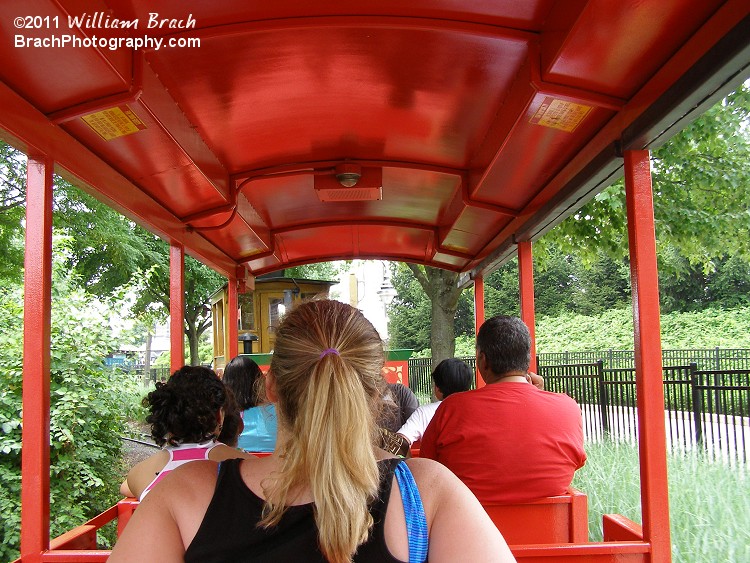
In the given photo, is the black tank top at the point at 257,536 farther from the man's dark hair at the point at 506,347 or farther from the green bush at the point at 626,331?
the green bush at the point at 626,331

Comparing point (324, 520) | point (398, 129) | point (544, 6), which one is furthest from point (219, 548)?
point (398, 129)

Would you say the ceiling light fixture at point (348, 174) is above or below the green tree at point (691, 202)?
below

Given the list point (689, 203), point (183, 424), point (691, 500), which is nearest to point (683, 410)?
point (689, 203)

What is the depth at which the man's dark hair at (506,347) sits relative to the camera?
9.60ft

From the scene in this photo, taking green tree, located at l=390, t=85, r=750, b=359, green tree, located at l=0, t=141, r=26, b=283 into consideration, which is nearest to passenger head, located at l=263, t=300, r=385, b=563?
green tree, located at l=390, t=85, r=750, b=359

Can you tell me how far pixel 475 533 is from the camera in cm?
123

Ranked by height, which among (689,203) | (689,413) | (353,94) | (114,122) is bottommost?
(689,413)

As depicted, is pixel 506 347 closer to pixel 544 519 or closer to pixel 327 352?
pixel 544 519

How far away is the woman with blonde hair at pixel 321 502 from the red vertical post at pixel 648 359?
1541mm

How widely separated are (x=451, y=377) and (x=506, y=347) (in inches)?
47.0

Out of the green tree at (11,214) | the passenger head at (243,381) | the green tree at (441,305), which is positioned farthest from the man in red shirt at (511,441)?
the green tree at (441,305)

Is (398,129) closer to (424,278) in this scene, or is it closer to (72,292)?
(72,292)

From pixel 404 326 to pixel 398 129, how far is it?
30.0m

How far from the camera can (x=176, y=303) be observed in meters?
4.55
